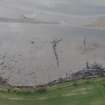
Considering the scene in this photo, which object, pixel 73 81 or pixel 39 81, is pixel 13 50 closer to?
pixel 39 81

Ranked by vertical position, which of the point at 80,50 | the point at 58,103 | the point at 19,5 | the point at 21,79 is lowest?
the point at 58,103

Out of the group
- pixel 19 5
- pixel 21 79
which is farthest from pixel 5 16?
pixel 21 79

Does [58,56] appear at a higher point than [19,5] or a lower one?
lower

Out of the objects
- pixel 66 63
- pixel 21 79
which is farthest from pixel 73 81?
pixel 21 79

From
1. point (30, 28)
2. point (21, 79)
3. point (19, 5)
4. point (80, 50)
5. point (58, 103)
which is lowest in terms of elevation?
point (58, 103)

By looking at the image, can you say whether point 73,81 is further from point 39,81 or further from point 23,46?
point 23,46

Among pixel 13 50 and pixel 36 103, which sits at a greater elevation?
pixel 13 50
